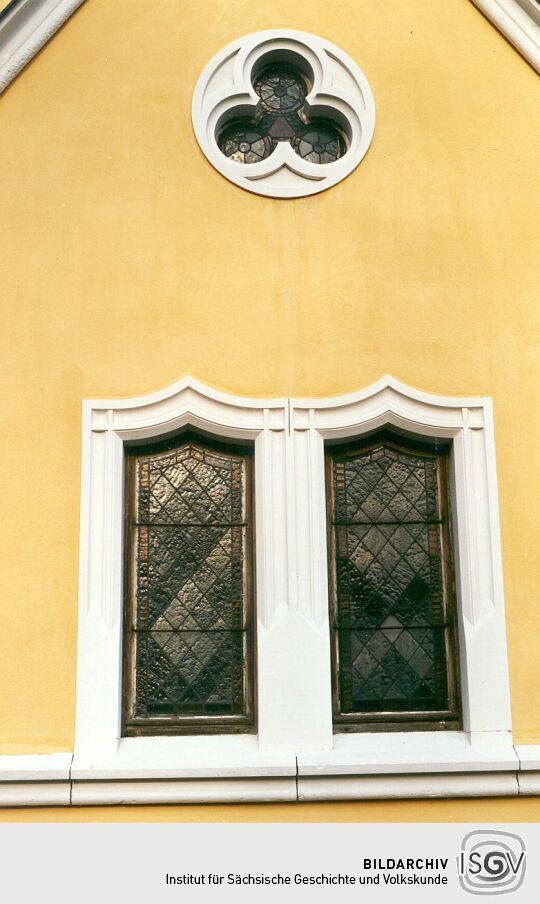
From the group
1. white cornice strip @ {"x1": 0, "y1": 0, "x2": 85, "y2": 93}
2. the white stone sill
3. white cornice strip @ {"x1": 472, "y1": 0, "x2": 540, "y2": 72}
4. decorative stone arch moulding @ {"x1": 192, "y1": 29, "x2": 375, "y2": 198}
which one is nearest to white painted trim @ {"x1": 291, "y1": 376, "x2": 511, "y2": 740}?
the white stone sill

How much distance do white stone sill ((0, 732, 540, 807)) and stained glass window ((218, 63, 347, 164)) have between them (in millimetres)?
3230

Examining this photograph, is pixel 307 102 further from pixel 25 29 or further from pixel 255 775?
pixel 255 775

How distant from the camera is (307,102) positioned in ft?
23.8

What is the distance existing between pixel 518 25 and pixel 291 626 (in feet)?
11.8

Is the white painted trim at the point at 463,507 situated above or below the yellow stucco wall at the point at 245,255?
below

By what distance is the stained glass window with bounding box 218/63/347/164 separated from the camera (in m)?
7.30

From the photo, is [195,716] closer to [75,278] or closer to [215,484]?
[215,484]

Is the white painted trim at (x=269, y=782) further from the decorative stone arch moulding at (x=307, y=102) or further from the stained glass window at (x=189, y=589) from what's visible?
the decorative stone arch moulding at (x=307, y=102)

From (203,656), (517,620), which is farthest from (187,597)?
(517,620)

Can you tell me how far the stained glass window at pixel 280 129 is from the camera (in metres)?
7.30

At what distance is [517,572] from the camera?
21.8ft
